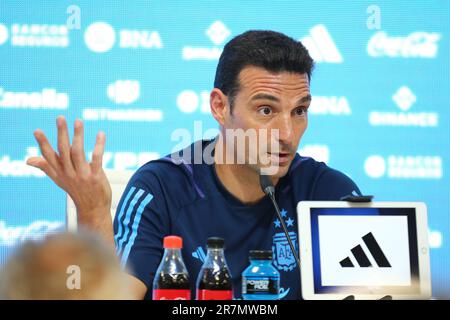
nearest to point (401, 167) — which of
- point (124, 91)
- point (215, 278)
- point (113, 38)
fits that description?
point (124, 91)

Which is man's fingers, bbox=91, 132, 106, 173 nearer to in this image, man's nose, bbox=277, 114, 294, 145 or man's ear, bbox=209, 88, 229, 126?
man's nose, bbox=277, 114, 294, 145

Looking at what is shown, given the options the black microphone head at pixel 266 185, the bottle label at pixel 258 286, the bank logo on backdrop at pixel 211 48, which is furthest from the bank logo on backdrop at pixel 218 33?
the bottle label at pixel 258 286

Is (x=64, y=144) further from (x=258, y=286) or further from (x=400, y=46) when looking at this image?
(x=400, y=46)

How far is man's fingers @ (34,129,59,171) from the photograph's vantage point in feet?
4.76

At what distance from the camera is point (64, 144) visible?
1468mm

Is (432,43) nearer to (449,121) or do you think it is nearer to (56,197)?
(449,121)

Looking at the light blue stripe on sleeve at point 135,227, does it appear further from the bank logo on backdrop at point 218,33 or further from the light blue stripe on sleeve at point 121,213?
the bank logo on backdrop at point 218,33

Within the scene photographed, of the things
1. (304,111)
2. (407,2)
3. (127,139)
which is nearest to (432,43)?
(407,2)

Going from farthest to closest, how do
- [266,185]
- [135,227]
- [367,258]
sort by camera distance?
[135,227] < [266,185] < [367,258]

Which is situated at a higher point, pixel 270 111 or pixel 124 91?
pixel 124 91

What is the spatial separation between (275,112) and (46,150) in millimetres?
959

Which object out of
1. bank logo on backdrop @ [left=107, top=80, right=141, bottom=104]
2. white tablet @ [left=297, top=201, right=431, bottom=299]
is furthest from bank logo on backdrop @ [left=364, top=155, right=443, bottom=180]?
white tablet @ [left=297, top=201, right=431, bottom=299]

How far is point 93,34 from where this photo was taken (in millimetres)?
3061

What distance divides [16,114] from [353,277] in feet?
6.15
